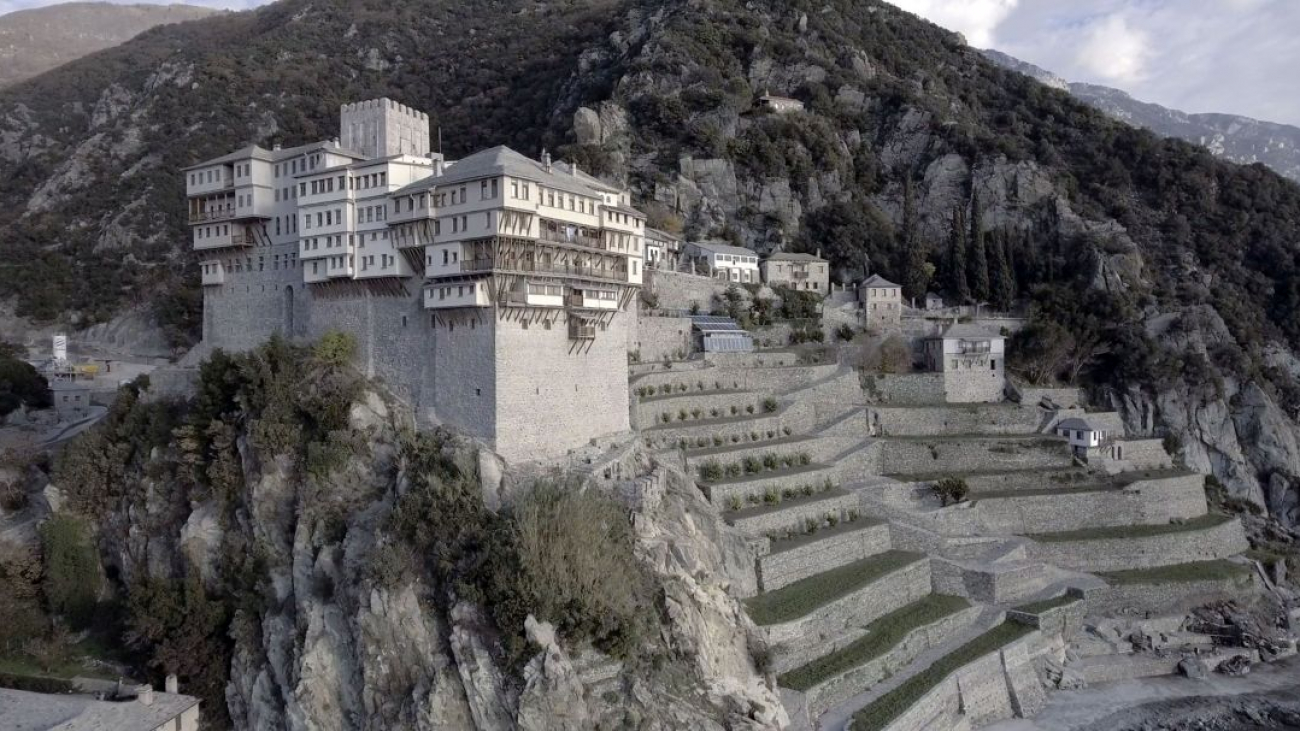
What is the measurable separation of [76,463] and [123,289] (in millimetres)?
30223

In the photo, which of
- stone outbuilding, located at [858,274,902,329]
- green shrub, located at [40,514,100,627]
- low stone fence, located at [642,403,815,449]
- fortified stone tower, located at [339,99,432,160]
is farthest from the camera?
stone outbuilding, located at [858,274,902,329]

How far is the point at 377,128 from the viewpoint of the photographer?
30.3m

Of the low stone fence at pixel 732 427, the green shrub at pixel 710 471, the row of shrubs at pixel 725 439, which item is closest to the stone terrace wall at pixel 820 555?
the green shrub at pixel 710 471

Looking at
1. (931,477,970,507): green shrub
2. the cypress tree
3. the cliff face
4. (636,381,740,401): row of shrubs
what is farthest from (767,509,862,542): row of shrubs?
the cypress tree

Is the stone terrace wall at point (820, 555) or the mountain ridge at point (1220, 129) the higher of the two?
the mountain ridge at point (1220, 129)

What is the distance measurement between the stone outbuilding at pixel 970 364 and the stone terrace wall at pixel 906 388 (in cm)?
Answer: 57

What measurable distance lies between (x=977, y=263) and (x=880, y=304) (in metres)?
8.12

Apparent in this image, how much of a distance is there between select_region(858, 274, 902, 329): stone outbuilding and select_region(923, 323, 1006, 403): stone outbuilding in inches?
143

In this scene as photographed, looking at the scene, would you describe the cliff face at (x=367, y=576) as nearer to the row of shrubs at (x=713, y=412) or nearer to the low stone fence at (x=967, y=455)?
the row of shrubs at (x=713, y=412)

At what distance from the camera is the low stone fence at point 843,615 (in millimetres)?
23312

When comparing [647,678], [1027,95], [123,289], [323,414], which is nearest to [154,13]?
[123,289]

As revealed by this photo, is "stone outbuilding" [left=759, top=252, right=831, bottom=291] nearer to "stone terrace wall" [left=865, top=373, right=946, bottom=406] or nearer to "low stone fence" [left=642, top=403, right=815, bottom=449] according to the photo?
"stone terrace wall" [left=865, top=373, right=946, bottom=406]

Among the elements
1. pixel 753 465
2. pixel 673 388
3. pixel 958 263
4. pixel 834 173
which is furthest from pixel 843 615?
pixel 834 173

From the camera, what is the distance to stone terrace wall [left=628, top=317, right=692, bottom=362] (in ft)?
116
